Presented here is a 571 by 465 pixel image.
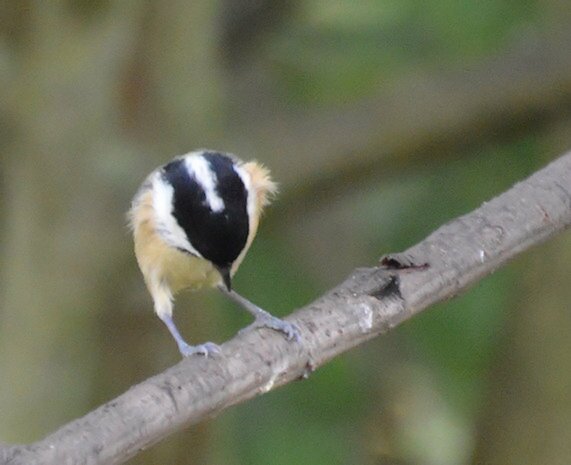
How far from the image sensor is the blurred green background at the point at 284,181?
381 cm

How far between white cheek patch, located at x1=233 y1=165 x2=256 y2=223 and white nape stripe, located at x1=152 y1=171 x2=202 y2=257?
16 cm

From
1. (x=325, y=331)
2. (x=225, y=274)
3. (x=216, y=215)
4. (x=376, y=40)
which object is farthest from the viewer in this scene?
(x=376, y=40)

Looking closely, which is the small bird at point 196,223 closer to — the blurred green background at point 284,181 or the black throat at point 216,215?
the black throat at point 216,215

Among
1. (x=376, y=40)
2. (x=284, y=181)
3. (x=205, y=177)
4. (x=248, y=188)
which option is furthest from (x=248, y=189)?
(x=376, y=40)

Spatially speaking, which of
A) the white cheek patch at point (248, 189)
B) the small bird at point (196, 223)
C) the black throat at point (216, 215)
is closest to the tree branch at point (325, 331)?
the small bird at point (196, 223)

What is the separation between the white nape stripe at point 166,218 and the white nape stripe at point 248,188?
0.51 ft

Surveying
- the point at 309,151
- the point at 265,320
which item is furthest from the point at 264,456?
the point at 265,320

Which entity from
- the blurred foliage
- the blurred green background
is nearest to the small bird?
the blurred green background

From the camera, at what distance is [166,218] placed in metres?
2.89

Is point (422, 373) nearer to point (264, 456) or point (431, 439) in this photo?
point (431, 439)

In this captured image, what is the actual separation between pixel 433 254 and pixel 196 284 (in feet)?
2.75

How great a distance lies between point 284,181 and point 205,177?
1.13m

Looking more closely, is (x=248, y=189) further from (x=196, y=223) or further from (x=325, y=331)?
(x=325, y=331)

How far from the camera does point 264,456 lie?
4.09 m
